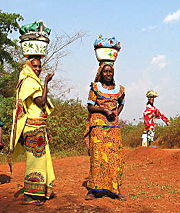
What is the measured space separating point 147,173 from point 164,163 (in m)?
1.20

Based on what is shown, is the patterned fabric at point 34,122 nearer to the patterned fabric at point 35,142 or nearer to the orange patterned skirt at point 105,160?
the patterned fabric at point 35,142

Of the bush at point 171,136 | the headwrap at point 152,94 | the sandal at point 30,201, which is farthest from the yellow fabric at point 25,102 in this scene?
the bush at point 171,136

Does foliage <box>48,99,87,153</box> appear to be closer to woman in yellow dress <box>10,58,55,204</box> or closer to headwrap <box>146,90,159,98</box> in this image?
headwrap <box>146,90,159,98</box>

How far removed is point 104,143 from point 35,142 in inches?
38.7

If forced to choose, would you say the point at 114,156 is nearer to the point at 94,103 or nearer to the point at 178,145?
the point at 94,103

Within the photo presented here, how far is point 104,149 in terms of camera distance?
16.1ft

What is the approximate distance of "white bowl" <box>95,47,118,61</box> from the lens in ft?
16.7

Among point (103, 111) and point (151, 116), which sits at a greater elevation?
point (151, 116)

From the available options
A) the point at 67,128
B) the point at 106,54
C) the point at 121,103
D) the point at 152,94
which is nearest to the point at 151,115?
the point at 152,94

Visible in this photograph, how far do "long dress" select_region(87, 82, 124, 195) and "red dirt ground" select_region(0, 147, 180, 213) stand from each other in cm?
25

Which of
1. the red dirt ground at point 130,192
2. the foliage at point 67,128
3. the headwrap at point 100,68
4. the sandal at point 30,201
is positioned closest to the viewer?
the red dirt ground at point 130,192

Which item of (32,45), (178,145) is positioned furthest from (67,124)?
(32,45)

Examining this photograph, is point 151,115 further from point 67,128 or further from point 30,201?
point 30,201

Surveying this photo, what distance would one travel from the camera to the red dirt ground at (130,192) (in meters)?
4.41
